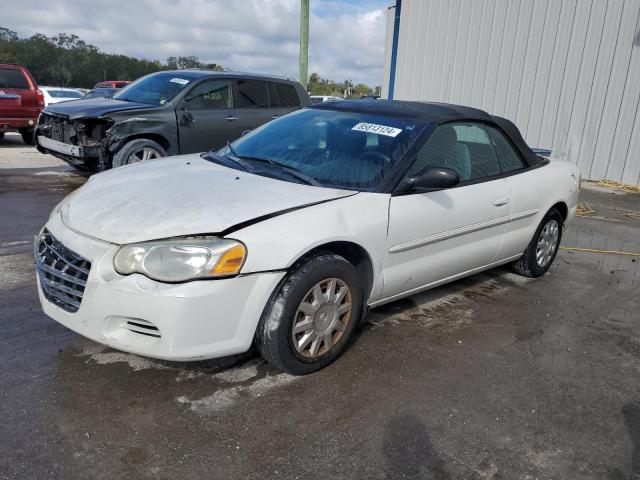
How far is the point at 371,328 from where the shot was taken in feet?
12.3

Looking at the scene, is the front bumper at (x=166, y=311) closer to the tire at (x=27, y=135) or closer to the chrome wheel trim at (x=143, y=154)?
the chrome wheel trim at (x=143, y=154)

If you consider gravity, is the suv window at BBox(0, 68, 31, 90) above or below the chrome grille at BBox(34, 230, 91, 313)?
above

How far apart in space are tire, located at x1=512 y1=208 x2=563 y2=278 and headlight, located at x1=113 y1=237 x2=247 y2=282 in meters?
3.11

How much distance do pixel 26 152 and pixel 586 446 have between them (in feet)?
40.4

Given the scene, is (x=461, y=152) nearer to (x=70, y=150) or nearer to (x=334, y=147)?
(x=334, y=147)

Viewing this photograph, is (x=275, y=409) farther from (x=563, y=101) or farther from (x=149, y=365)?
(x=563, y=101)

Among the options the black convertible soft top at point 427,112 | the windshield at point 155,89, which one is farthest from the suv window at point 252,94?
the black convertible soft top at point 427,112

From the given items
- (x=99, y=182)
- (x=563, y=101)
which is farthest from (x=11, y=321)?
(x=563, y=101)

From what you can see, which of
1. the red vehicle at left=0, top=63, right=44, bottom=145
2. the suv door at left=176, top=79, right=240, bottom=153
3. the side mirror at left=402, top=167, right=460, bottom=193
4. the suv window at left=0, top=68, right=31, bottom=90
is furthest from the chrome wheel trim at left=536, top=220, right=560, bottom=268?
the suv window at left=0, top=68, right=31, bottom=90

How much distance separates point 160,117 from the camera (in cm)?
750

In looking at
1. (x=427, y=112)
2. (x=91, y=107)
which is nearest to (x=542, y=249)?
(x=427, y=112)

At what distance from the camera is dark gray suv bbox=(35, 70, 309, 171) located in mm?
7234

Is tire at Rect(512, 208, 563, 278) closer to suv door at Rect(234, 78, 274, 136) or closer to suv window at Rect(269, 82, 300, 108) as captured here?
suv door at Rect(234, 78, 274, 136)

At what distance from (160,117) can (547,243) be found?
16.9ft
